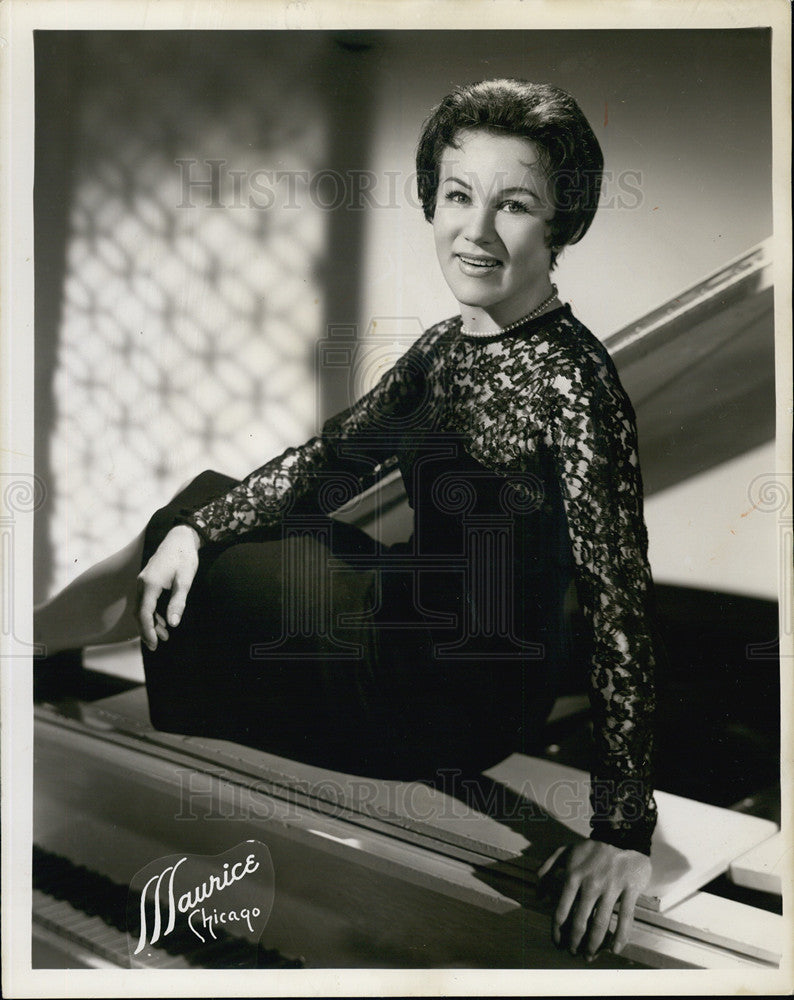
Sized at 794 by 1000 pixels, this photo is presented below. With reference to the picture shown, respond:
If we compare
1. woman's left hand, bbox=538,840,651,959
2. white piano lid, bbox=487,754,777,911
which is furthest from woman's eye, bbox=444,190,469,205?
woman's left hand, bbox=538,840,651,959

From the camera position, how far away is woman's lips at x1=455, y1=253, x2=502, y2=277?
1.44m

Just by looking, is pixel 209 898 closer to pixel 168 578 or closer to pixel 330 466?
pixel 168 578

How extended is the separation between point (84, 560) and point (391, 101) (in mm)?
999

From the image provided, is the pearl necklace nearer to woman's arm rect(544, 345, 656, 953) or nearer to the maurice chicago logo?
woman's arm rect(544, 345, 656, 953)

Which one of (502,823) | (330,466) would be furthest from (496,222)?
(502,823)

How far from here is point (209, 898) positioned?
4.95 ft

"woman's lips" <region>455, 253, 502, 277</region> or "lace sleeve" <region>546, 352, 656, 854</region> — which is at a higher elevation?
"woman's lips" <region>455, 253, 502, 277</region>

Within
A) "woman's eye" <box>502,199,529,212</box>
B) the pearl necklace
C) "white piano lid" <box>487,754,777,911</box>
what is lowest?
"white piano lid" <box>487,754,777,911</box>

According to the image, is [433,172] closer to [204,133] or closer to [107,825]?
[204,133]

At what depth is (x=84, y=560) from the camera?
155cm

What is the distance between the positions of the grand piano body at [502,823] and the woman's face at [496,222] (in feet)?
0.65

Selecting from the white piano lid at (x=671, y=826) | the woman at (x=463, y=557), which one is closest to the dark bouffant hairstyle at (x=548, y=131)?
the woman at (x=463, y=557)

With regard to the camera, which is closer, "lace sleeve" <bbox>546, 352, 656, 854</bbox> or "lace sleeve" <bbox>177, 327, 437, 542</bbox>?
"lace sleeve" <bbox>546, 352, 656, 854</bbox>

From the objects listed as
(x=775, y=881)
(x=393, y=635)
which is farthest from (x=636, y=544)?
(x=775, y=881)
